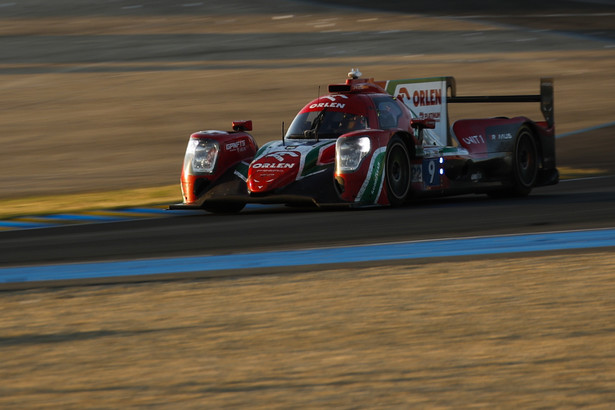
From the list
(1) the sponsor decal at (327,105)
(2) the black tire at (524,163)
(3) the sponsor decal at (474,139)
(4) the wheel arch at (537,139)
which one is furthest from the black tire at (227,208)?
(4) the wheel arch at (537,139)

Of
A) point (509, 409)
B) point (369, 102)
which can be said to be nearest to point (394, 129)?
point (369, 102)

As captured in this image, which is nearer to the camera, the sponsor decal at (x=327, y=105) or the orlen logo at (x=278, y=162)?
the orlen logo at (x=278, y=162)

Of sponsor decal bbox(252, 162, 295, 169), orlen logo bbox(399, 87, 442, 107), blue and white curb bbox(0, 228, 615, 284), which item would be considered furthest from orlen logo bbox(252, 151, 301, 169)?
orlen logo bbox(399, 87, 442, 107)

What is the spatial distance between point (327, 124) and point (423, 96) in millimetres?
2071

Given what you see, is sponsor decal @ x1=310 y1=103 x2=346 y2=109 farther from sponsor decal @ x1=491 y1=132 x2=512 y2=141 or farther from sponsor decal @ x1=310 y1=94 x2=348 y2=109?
sponsor decal @ x1=491 y1=132 x2=512 y2=141

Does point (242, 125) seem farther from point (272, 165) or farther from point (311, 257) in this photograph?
point (311, 257)

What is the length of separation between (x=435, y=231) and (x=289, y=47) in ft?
74.5

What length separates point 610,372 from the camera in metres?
4.80

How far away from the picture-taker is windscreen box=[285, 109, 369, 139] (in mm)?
11375

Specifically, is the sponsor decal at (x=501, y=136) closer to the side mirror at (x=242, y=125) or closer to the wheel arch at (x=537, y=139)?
the wheel arch at (x=537, y=139)

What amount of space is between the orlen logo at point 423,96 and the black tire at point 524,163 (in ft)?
3.63

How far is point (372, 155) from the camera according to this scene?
1066cm

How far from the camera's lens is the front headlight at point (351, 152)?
10.6 m

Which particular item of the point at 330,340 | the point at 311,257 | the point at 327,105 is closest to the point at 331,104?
the point at 327,105
